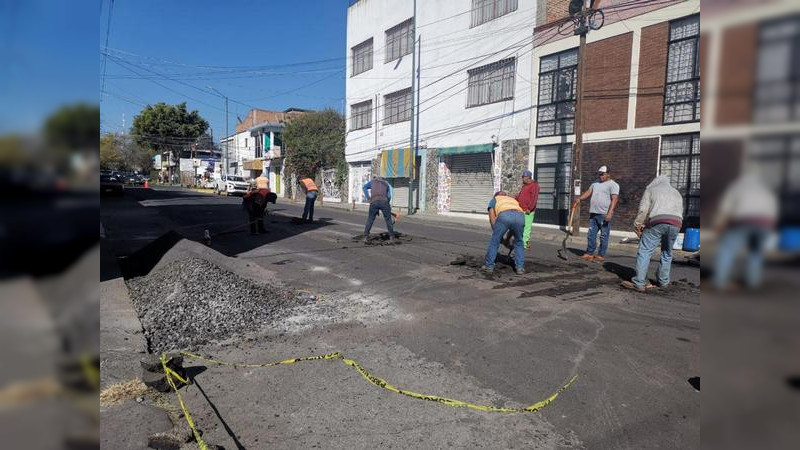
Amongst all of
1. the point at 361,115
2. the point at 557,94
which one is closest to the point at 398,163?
the point at 361,115

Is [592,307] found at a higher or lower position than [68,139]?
lower

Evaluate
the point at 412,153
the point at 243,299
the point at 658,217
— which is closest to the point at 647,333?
the point at 658,217

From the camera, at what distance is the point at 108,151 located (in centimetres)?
122

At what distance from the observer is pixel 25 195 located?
0.82 m

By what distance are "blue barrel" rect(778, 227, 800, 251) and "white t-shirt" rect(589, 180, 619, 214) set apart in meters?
9.17

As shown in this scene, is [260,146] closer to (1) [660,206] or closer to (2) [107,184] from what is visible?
(1) [660,206]

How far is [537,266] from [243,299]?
5030mm

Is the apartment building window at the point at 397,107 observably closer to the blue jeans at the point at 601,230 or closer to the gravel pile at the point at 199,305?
the blue jeans at the point at 601,230

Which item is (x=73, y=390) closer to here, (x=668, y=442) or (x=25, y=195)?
(x=25, y=195)

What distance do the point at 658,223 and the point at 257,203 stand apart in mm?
9469

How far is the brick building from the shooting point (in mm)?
13930

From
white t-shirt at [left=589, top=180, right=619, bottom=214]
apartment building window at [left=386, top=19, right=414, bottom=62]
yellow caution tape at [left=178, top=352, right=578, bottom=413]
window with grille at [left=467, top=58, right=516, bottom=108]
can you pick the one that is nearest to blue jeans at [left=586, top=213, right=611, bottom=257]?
white t-shirt at [left=589, top=180, right=619, bottom=214]

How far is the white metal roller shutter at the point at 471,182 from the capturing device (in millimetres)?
Answer: 21219

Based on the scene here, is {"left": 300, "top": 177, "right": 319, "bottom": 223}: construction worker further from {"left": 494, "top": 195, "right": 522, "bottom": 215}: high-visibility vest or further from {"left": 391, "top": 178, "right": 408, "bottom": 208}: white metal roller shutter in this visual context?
{"left": 391, "top": 178, "right": 408, "bottom": 208}: white metal roller shutter
